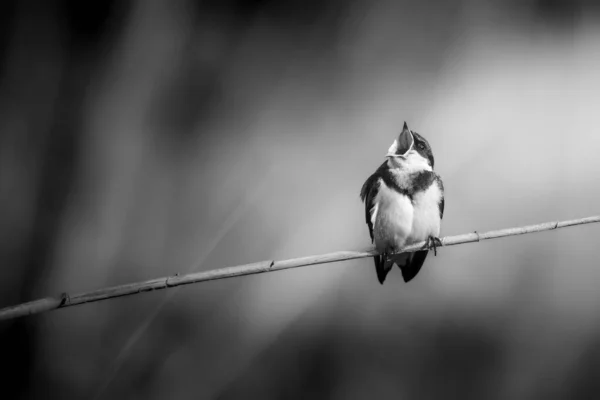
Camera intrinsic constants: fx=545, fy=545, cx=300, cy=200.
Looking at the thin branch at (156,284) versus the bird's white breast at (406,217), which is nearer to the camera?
the thin branch at (156,284)

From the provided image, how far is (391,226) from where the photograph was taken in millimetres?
1523

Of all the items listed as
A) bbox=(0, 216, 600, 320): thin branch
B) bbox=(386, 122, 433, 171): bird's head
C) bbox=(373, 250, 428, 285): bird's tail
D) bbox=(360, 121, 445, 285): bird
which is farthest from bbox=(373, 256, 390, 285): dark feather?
bbox=(0, 216, 600, 320): thin branch

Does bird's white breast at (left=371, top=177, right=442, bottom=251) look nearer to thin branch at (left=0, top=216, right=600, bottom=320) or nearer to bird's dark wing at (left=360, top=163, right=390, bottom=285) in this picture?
bird's dark wing at (left=360, top=163, right=390, bottom=285)

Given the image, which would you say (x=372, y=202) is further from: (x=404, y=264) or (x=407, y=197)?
(x=404, y=264)

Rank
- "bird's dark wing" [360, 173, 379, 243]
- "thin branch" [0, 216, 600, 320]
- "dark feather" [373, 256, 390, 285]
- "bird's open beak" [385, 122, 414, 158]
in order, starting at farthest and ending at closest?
"dark feather" [373, 256, 390, 285] → "bird's dark wing" [360, 173, 379, 243] → "bird's open beak" [385, 122, 414, 158] → "thin branch" [0, 216, 600, 320]

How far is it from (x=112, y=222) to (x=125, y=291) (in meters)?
1.35

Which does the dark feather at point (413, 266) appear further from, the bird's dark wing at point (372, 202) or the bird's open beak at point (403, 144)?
the bird's open beak at point (403, 144)

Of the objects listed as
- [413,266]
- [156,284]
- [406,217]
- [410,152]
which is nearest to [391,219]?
[406,217]

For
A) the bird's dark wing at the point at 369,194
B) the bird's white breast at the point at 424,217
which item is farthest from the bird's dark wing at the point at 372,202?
the bird's white breast at the point at 424,217

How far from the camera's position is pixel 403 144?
1.47 meters

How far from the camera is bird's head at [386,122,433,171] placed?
4.79ft

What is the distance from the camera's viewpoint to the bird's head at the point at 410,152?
1459 millimetres

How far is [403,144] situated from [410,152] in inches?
1.1

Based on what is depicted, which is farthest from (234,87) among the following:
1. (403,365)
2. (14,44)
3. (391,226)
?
(403,365)
